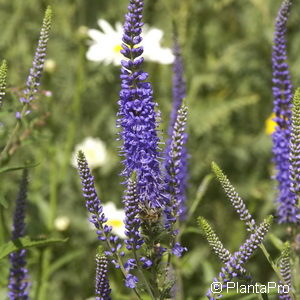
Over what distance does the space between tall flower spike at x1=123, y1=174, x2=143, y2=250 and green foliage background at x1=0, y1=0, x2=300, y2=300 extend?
250 cm

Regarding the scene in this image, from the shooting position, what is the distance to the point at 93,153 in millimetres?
5199

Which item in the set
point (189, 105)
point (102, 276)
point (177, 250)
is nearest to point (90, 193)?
point (102, 276)

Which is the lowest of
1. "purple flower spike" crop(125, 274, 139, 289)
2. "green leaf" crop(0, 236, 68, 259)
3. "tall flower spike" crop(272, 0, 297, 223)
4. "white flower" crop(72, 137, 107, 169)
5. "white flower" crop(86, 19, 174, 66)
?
"purple flower spike" crop(125, 274, 139, 289)

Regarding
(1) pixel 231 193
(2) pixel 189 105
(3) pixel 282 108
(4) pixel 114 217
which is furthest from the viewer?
(2) pixel 189 105

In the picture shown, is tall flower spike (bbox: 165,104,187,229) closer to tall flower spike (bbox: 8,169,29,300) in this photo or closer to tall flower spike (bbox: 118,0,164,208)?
tall flower spike (bbox: 118,0,164,208)

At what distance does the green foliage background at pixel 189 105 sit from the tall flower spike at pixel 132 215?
2.50 metres

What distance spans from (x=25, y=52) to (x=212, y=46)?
1.81 metres

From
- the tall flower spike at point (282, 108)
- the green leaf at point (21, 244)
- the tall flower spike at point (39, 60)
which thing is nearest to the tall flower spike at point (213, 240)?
the green leaf at point (21, 244)

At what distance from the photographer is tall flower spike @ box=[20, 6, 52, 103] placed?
2625mm

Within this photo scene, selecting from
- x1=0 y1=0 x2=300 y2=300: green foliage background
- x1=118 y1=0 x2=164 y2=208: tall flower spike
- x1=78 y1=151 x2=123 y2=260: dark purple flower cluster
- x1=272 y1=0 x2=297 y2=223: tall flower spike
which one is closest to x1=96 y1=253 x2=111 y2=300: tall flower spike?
x1=78 y1=151 x2=123 y2=260: dark purple flower cluster

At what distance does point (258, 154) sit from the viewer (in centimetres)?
566

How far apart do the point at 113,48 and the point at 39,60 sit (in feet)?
8.75

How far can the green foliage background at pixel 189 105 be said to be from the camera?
510cm

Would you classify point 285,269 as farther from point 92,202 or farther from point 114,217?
point 114,217
